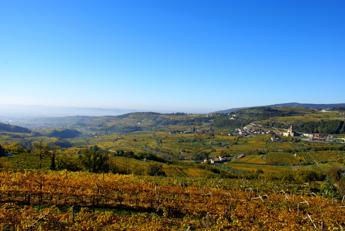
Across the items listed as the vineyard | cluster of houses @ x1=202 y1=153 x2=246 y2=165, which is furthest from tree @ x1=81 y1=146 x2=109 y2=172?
cluster of houses @ x1=202 y1=153 x2=246 y2=165

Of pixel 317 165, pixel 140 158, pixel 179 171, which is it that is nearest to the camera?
pixel 179 171

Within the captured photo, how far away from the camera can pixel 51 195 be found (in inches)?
1072

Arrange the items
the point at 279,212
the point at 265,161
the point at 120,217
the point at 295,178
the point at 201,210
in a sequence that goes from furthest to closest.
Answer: the point at 265,161, the point at 295,178, the point at 279,212, the point at 201,210, the point at 120,217

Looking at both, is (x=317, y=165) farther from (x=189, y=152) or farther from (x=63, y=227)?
(x=63, y=227)

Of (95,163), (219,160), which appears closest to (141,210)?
(95,163)

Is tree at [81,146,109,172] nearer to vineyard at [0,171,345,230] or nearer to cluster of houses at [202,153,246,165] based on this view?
vineyard at [0,171,345,230]

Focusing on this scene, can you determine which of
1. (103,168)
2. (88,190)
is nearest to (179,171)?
(103,168)

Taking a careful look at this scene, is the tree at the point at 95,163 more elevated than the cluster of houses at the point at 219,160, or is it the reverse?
the tree at the point at 95,163

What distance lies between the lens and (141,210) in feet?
85.9

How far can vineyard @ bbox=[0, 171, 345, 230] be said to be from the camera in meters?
20.9

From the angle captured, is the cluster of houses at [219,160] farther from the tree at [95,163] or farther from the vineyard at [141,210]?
the vineyard at [141,210]

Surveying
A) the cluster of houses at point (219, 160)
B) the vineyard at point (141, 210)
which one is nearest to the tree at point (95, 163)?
the vineyard at point (141, 210)

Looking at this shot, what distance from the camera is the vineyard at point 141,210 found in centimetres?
2088

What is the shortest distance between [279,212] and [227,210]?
484 centimetres
